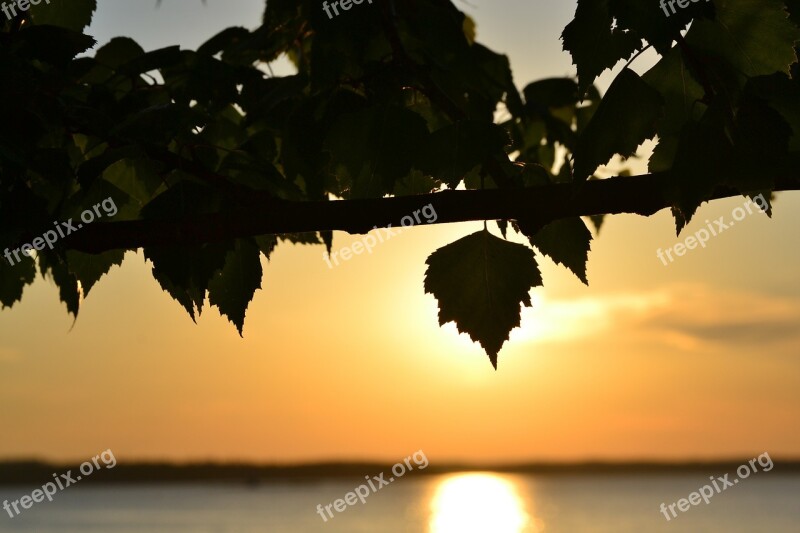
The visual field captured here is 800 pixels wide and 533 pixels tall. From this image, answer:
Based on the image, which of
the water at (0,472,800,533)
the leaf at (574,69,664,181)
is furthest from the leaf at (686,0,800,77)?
the water at (0,472,800,533)

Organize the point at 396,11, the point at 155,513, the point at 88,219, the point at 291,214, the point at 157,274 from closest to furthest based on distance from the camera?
1. the point at 291,214
2. the point at 157,274
3. the point at 88,219
4. the point at 396,11
5. the point at 155,513

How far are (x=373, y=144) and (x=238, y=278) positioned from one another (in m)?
0.45

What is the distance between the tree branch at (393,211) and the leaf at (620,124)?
1.6 inches

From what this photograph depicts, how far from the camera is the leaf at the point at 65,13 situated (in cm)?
221

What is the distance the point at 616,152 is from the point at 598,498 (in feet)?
414

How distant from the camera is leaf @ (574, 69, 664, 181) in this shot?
1383mm

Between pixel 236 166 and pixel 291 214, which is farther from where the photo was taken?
pixel 236 166

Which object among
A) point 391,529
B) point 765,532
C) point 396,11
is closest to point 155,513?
point 391,529

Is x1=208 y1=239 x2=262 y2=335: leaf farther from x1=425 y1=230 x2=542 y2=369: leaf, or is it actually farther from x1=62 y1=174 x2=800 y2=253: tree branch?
x1=425 y1=230 x2=542 y2=369: leaf

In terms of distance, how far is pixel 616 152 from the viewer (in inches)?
54.9

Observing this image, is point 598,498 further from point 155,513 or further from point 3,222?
point 3,222

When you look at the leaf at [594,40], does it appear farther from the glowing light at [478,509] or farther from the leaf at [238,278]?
the glowing light at [478,509]

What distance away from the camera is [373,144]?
70.5 inches

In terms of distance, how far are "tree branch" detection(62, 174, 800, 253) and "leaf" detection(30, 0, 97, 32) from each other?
782 mm
